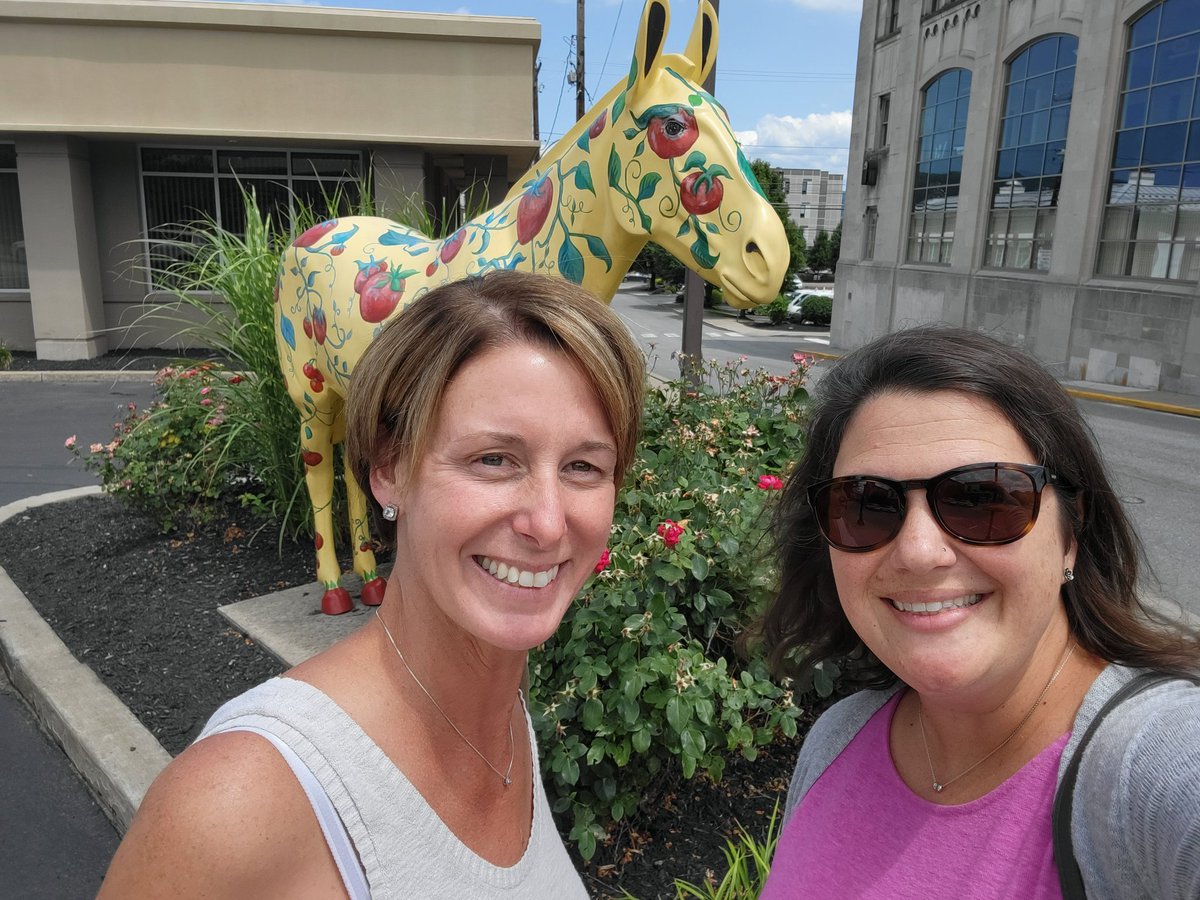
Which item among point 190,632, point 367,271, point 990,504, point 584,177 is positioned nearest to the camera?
point 990,504

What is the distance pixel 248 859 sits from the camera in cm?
96

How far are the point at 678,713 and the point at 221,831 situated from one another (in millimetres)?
1578

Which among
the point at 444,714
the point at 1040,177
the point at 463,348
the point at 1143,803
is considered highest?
the point at 1040,177

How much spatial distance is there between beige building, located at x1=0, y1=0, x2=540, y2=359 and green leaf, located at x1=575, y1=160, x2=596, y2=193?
10.6 meters

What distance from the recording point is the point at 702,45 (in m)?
2.88

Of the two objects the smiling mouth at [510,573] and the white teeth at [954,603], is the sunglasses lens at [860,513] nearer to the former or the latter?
Result: the white teeth at [954,603]

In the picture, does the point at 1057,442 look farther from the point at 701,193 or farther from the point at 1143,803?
the point at 701,193

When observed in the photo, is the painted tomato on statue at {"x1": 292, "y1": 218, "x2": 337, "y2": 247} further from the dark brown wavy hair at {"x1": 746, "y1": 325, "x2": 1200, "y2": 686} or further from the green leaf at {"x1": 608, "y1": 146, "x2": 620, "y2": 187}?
the dark brown wavy hair at {"x1": 746, "y1": 325, "x2": 1200, "y2": 686}

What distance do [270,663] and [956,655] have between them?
3457 millimetres

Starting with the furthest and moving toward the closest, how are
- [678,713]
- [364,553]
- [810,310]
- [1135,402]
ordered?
[810,310] → [1135,402] → [364,553] → [678,713]

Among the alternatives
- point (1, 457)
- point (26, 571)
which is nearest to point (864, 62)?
point (1, 457)

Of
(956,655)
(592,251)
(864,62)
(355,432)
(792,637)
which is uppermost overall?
(864,62)

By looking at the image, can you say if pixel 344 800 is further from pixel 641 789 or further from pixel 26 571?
pixel 26 571

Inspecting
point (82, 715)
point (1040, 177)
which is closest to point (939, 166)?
point (1040, 177)
